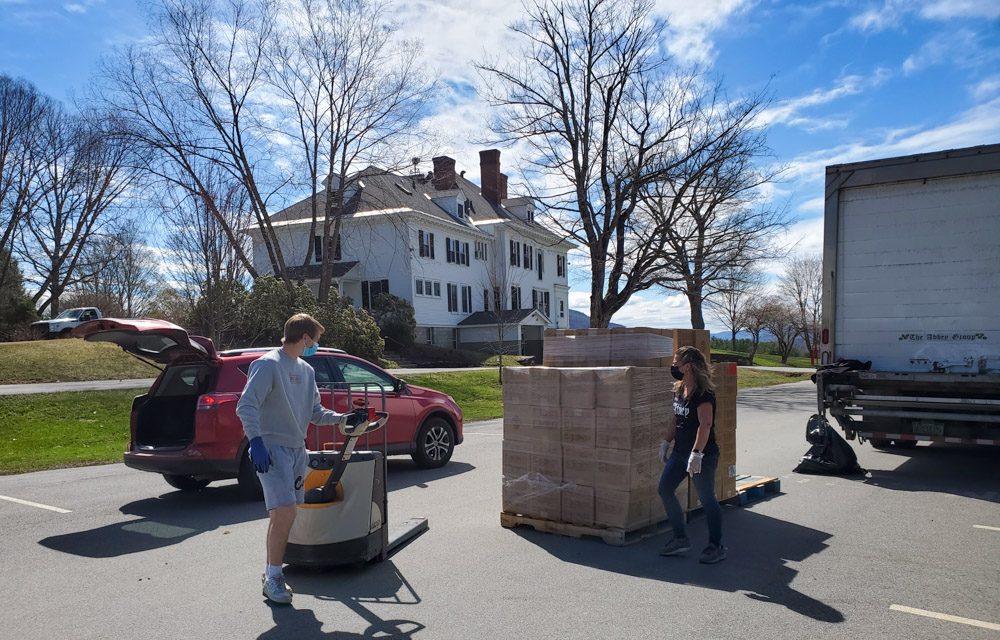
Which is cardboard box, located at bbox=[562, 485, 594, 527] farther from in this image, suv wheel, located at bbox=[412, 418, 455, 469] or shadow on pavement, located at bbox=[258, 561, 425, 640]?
suv wheel, located at bbox=[412, 418, 455, 469]

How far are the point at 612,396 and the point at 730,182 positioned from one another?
23.2 metres

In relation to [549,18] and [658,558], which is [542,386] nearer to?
[658,558]

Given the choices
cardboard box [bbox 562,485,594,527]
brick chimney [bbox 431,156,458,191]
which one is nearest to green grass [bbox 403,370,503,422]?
cardboard box [bbox 562,485,594,527]

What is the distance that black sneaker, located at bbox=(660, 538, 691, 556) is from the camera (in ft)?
19.0

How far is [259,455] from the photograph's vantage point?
4.60 metres

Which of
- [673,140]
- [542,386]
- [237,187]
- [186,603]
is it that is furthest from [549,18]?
[186,603]

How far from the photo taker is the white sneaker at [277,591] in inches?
188

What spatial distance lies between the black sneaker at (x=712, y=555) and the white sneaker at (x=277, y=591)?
10.1ft

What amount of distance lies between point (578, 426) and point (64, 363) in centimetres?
2126

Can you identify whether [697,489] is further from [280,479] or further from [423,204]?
[423,204]

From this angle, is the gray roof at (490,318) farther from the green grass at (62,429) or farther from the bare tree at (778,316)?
the green grass at (62,429)

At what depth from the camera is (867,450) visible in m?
11.9

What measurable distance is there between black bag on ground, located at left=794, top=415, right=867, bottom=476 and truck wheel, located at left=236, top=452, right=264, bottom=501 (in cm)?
683

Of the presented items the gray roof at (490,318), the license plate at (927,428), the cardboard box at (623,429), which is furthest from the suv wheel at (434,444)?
the gray roof at (490,318)
